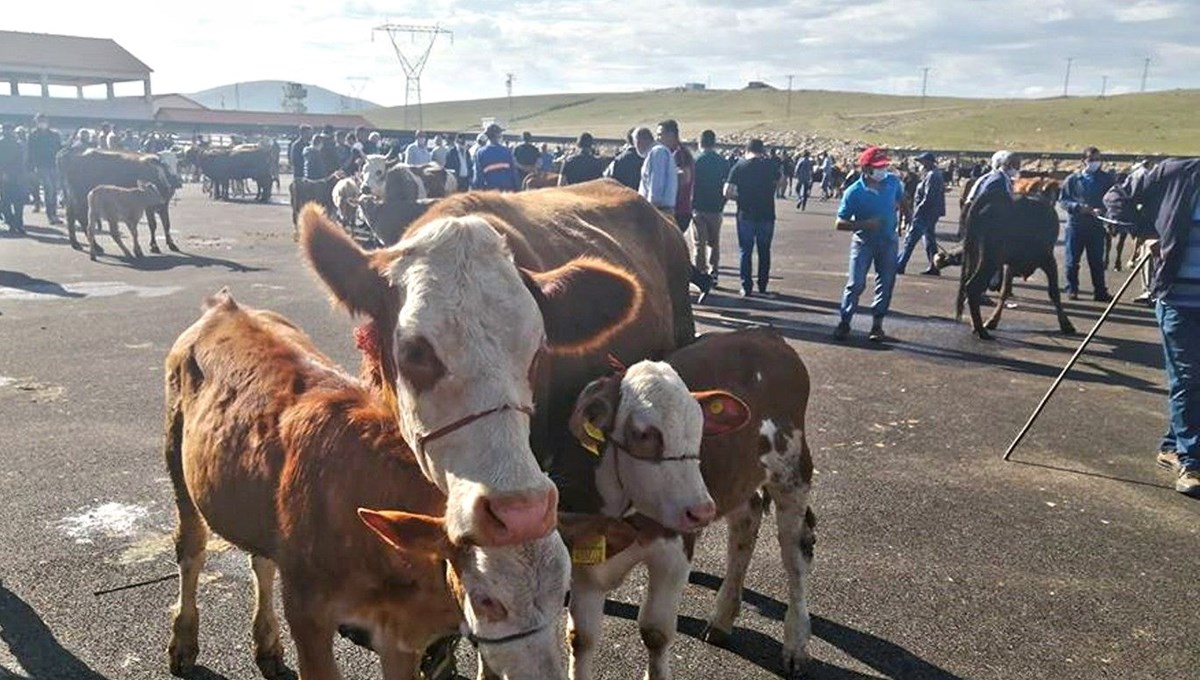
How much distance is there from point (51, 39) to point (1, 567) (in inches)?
2889

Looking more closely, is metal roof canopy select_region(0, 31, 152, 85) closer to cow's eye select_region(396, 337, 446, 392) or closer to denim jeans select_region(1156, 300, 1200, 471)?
denim jeans select_region(1156, 300, 1200, 471)

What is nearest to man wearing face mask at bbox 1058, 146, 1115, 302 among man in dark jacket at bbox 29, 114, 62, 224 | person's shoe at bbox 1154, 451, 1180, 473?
person's shoe at bbox 1154, 451, 1180, 473

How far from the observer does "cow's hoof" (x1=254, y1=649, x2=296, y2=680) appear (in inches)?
144

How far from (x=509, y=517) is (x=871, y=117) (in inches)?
4169

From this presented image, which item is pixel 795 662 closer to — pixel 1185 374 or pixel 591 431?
pixel 591 431

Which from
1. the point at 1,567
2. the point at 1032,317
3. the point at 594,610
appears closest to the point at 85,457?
the point at 1,567

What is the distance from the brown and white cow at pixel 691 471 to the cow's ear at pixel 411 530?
1.97 ft

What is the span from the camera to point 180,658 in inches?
145

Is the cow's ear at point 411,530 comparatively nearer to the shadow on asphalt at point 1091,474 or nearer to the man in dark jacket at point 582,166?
the shadow on asphalt at point 1091,474

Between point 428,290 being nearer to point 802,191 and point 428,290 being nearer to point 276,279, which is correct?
point 276,279

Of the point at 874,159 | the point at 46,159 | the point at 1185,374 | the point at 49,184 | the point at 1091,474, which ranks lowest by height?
the point at 1091,474

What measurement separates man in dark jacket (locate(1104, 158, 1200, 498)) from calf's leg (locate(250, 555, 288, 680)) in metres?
5.89

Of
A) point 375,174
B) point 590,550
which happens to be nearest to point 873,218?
point 590,550

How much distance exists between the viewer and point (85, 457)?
6086 millimetres
